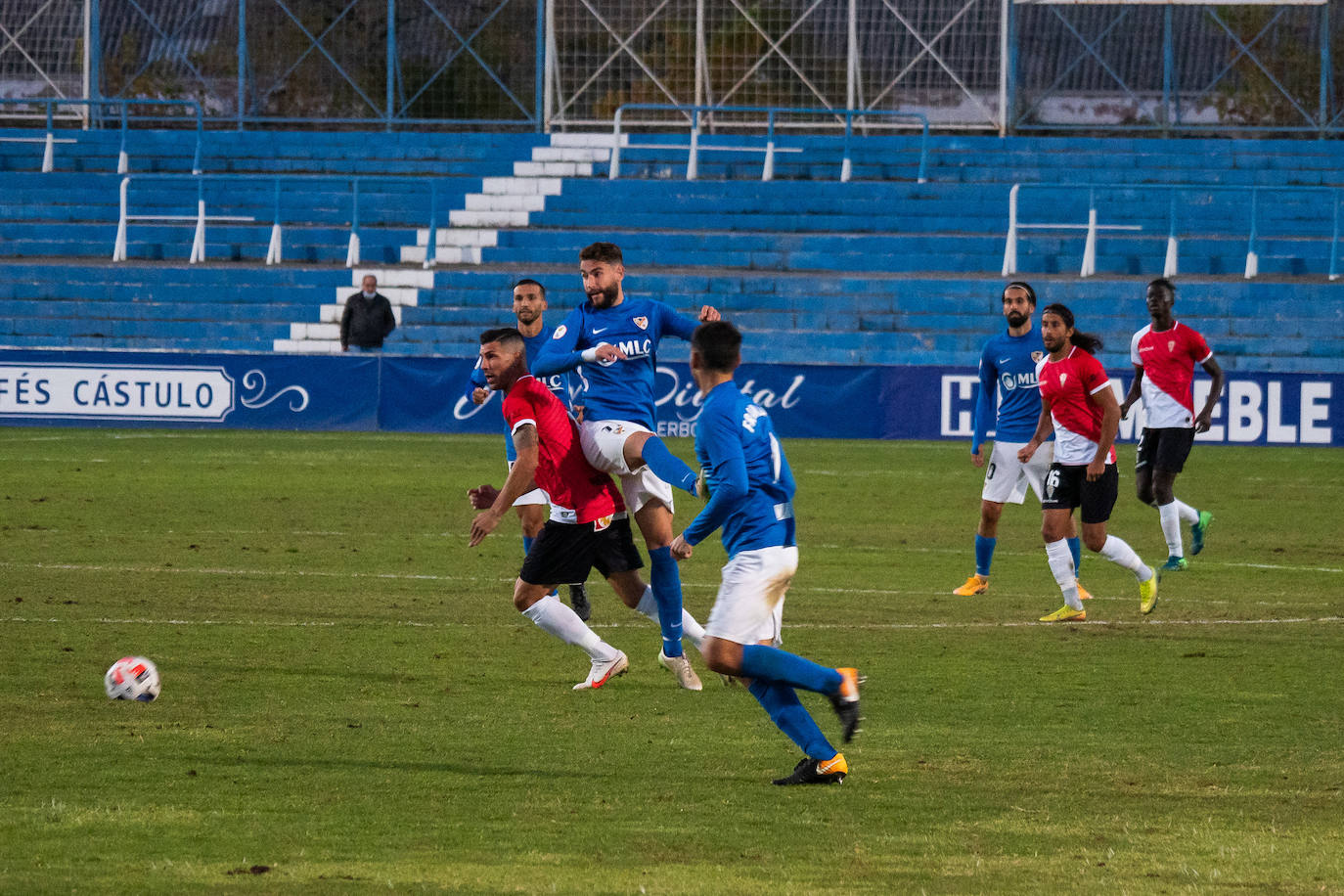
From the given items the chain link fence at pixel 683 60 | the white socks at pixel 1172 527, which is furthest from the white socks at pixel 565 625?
the chain link fence at pixel 683 60

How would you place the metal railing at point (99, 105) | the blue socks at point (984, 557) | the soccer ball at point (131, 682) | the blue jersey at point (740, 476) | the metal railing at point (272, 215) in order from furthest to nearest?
1. the metal railing at point (99, 105)
2. the metal railing at point (272, 215)
3. the blue socks at point (984, 557)
4. the soccer ball at point (131, 682)
5. the blue jersey at point (740, 476)

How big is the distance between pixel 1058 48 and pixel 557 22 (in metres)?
9.45

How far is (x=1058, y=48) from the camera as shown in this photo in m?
33.6

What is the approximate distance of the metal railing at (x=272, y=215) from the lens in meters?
30.0

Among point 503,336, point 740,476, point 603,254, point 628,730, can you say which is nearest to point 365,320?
point 603,254

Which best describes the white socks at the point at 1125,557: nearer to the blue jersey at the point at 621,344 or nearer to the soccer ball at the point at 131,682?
the blue jersey at the point at 621,344

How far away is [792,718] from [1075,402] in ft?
17.5

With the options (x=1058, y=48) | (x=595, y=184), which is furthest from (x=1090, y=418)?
(x=1058, y=48)

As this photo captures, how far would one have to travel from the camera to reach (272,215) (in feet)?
103

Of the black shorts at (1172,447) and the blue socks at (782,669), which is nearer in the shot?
the blue socks at (782,669)

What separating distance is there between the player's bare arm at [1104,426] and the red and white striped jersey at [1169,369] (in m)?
3.20

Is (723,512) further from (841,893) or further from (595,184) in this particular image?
(595,184)

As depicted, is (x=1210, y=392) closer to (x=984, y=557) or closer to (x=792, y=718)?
(x=984, y=557)

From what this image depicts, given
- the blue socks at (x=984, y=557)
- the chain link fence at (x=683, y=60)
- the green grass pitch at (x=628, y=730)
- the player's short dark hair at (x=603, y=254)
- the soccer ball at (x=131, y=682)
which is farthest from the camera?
the chain link fence at (x=683, y=60)
